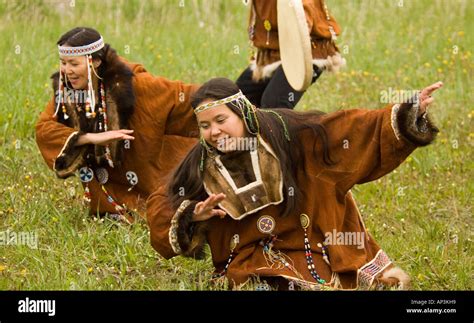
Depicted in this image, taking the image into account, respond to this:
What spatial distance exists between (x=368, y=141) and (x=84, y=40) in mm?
1800

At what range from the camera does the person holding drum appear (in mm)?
6321

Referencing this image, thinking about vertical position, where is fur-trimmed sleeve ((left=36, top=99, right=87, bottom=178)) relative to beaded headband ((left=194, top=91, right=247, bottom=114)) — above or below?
below

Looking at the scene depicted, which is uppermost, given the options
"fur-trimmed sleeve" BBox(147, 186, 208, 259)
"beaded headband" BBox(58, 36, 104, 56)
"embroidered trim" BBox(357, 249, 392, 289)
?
"beaded headband" BBox(58, 36, 104, 56)

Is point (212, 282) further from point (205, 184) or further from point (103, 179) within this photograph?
point (103, 179)

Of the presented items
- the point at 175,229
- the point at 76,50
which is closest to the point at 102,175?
→ the point at 76,50

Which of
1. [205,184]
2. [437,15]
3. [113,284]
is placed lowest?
[113,284]

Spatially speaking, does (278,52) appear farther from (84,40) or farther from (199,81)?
(199,81)

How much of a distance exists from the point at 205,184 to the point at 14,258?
1.18 metres

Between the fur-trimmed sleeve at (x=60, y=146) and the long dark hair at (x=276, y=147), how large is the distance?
1127 mm

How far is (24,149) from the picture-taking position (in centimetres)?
750

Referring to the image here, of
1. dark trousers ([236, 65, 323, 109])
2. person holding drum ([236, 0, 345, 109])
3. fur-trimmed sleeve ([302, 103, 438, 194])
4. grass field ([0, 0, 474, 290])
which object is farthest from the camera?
dark trousers ([236, 65, 323, 109])

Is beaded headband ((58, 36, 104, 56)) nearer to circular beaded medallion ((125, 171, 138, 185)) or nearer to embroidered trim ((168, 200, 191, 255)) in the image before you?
circular beaded medallion ((125, 171, 138, 185))

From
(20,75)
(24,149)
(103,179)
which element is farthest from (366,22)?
(103,179)

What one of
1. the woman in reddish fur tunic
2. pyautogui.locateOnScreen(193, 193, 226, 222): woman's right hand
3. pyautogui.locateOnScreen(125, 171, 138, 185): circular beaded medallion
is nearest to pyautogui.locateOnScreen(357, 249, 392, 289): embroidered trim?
the woman in reddish fur tunic
